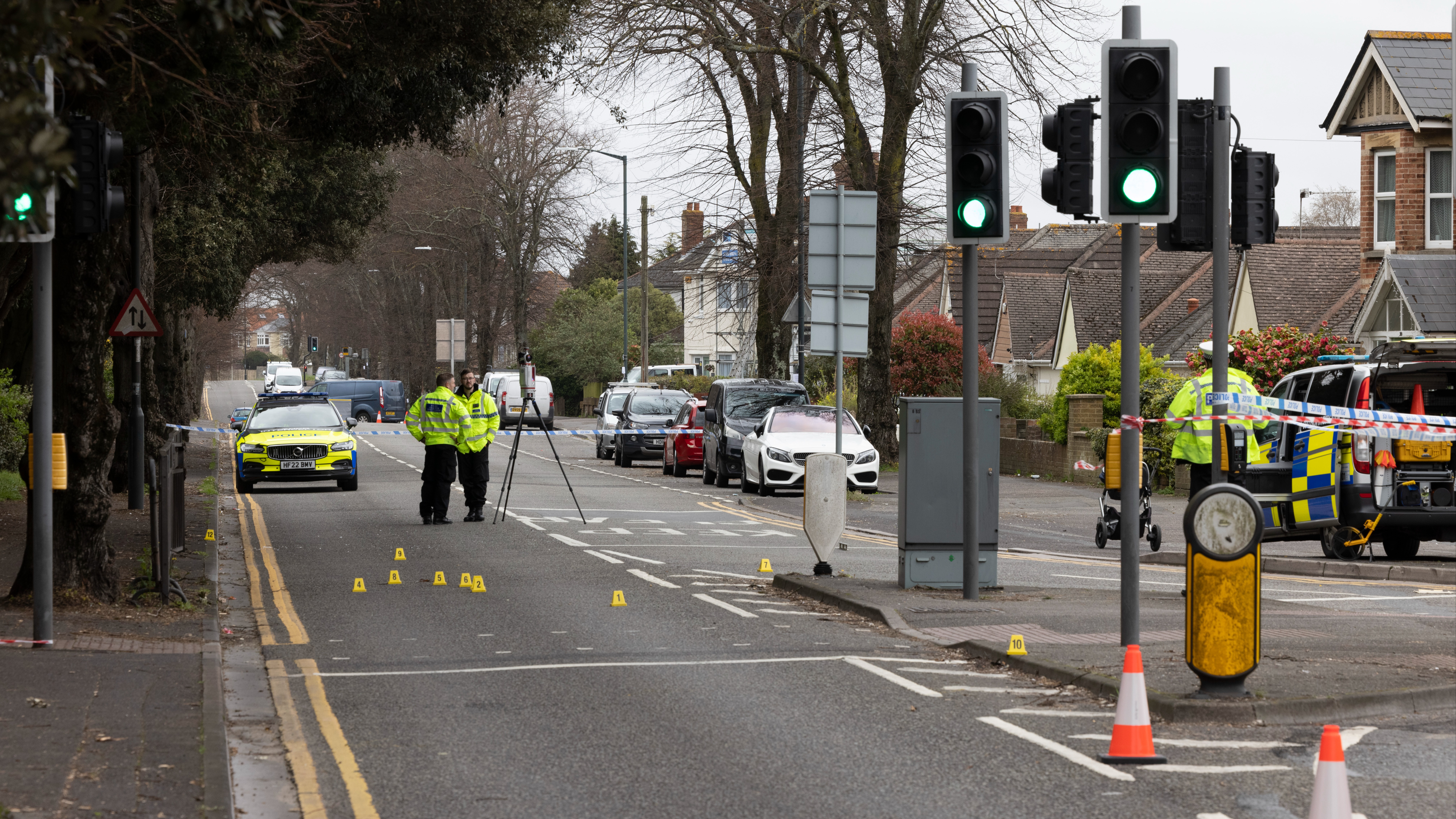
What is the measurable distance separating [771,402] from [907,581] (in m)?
16.9

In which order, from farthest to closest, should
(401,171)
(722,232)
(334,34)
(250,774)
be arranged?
(401,171)
(722,232)
(334,34)
(250,774)

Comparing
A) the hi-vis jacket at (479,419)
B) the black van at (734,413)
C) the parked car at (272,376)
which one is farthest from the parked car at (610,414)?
the parked car at (272,376)

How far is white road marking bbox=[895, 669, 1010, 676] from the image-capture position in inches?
370

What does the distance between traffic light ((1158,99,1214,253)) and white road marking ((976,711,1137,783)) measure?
11.1 ft

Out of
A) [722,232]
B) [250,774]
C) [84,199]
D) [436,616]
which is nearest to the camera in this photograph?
[250,774]

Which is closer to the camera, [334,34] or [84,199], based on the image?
[84,199]

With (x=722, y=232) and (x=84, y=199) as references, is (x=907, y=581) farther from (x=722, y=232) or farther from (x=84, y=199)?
(x=722, y=232)

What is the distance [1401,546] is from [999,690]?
29.1ft

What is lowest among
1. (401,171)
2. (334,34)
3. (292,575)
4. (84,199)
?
(292,575)

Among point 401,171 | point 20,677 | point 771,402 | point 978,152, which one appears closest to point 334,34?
point 978,152

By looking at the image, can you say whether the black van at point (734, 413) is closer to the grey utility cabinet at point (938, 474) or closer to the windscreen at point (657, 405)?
the windscreen at point (657, 405)

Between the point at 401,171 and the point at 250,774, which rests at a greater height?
the point at 401,171

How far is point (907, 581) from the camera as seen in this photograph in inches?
508

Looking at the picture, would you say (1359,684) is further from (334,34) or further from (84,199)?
(334,34)
